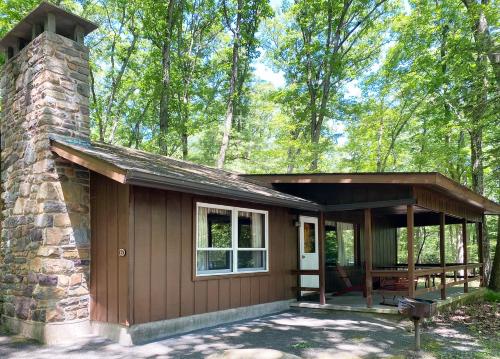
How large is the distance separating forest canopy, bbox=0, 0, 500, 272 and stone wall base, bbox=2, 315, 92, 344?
11233mm

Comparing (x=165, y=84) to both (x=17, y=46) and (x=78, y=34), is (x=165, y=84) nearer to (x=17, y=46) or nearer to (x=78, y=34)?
(x=17, y=46)

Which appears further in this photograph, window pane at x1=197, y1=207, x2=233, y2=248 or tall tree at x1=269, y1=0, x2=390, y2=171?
tall tree at x1=269, y1=0, x2=390, y2=171

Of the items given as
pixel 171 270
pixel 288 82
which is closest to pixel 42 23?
pixel 171 270

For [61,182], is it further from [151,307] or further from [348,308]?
[348,308]

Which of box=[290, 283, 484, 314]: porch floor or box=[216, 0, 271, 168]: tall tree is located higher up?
box=[216, 0, 271, 168]: tall tree

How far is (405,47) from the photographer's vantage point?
17.8 metres

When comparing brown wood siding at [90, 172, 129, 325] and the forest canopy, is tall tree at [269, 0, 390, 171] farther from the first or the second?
brown wood siding at [90, 172, 129, 325]

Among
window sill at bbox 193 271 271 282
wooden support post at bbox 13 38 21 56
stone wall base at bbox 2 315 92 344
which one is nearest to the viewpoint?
stone wall base at bbox 2 315 92 344

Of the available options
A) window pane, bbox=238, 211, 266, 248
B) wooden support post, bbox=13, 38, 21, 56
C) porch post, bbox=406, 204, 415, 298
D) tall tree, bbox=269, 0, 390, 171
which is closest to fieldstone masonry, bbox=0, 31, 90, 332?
wooden support post, bbox=13, 38, 21, 56

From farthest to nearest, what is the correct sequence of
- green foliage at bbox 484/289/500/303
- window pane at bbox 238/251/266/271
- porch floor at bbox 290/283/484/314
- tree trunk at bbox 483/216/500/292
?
1. tree trunk at bbox 483/216/500/292
2. green foliage at bbox 484/289/500/303
3. porch floor at bbox 290/283/484/314
4. window pane at bbox 238/251/266/271

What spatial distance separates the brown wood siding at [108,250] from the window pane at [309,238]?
207 inches

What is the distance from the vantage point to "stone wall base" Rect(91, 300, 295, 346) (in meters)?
5.80

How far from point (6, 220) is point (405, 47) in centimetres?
1621

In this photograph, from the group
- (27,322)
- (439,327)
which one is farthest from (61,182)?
(439,327)
